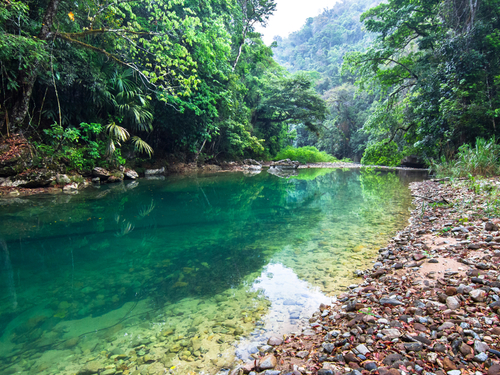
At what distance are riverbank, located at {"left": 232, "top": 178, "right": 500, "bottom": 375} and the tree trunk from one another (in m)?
9.22

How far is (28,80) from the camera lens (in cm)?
730

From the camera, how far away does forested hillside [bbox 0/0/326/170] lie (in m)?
7.23

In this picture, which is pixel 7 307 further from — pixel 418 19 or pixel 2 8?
pixel 418 19

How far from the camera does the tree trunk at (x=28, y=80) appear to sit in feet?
23.1

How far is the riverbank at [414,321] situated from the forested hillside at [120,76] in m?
6.98

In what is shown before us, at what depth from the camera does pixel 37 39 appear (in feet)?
21.8

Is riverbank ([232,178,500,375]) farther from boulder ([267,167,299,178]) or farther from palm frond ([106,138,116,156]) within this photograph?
boulder ([267,167,299,178])

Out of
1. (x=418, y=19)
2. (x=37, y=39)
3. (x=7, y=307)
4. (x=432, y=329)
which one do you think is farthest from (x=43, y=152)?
(x=418, y=19)

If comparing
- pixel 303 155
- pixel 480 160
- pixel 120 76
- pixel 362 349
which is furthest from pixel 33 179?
pixel 303 155

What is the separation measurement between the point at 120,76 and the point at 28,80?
3542 mm

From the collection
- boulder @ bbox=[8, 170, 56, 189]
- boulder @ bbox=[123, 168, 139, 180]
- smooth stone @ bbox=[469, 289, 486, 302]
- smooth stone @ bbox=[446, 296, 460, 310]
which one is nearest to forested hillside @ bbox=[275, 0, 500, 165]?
smooth stone @ bbox=[469, 289, 486, 302]

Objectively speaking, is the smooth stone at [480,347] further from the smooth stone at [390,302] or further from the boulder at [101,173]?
the boulder at [101,173]

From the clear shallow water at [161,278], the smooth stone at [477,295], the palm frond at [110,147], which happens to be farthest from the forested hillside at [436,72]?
the palm frond at [110,147]

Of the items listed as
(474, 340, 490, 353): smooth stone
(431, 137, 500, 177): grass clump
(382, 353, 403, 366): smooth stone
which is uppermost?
(431, 137, 500, 177): grass clump
